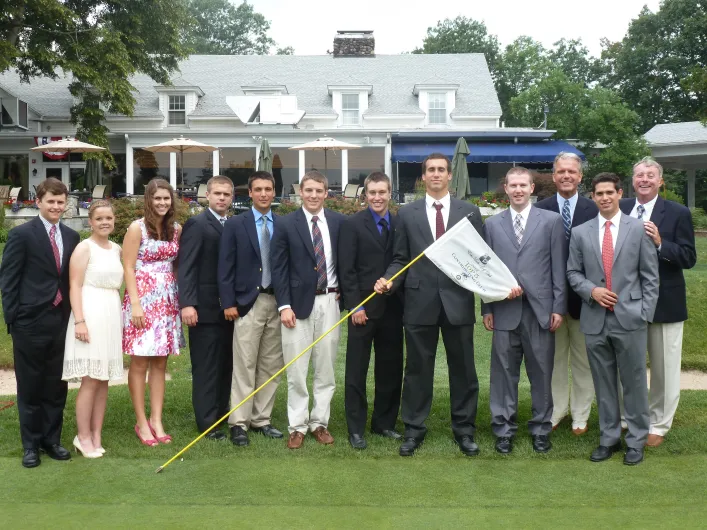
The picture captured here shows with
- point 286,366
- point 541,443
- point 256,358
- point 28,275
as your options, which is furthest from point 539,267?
point 28,275

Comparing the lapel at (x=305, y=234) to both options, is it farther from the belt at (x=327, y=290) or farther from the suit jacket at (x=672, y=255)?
the suit jacket at (x=672, y=255)

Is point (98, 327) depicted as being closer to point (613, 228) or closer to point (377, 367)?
point (377, 367)

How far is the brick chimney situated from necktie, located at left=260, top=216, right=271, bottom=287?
97.5 ft

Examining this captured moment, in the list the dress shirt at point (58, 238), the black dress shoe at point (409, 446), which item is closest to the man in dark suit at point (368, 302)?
the black dress shoe at point (409, 446)

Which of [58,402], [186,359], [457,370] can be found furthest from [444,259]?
[186,359]

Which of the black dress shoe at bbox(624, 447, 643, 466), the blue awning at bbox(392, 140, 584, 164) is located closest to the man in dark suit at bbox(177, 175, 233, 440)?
the black dress shoe at bbox(624, 447, 643, 466)

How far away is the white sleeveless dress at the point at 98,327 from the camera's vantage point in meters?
5.39

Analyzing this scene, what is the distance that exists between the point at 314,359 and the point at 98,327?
62.9 inches

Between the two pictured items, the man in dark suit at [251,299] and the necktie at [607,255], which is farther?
the man in dark suit at [251,299]

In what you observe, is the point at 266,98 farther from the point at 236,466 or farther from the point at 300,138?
the point at 236,466

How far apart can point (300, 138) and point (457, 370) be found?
23566 millimetres

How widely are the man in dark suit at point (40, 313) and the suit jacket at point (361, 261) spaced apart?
78.8 inches

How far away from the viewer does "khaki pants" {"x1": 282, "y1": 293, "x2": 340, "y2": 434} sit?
18.9ft

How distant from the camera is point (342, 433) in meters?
6.03
